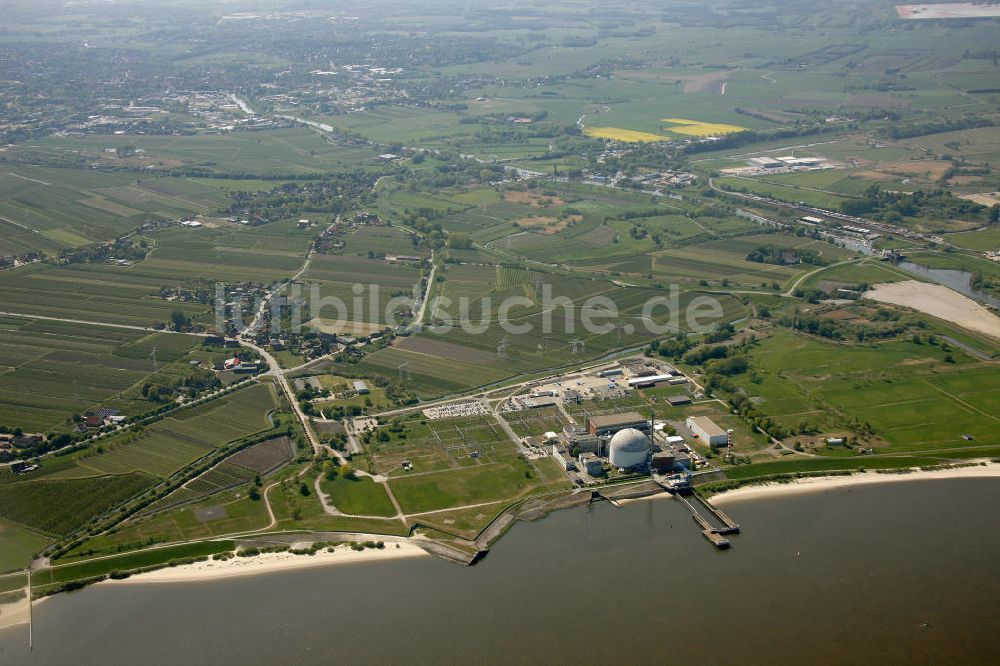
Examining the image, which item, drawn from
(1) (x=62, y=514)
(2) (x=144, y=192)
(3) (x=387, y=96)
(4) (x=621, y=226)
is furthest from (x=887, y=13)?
(1) (x=62, y=514)

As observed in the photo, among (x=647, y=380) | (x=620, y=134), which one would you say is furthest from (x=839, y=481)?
(x=620, y=134)

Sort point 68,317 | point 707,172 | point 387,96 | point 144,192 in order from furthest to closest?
point 387,96
point 707,172
point 144,192
point 68,317

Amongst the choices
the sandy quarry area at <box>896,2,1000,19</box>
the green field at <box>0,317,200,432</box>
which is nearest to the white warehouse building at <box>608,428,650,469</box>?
the green field at <box>0,317,200,432</box>

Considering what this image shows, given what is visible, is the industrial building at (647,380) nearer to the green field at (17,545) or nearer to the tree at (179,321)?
the tree at (179,321)

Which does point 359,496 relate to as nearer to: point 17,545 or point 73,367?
point 17,545

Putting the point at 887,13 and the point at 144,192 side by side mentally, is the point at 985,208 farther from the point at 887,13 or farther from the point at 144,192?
the point at 887,13

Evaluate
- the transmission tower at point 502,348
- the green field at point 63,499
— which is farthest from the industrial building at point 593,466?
the green field at point 63,499

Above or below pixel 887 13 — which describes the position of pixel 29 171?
below
